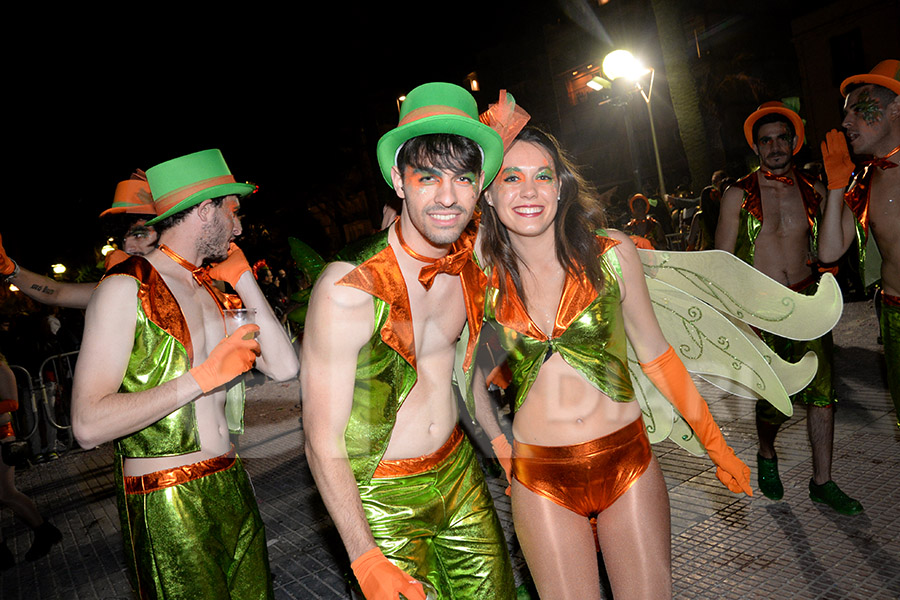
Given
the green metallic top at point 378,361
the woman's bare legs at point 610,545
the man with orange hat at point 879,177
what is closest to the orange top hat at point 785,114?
the man with orange hat at point 879,177

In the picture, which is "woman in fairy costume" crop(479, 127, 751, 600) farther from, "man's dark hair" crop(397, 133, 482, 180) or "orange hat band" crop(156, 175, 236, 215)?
"orange hat band" crop(156, 175, 236, 215)

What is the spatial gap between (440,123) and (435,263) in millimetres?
497

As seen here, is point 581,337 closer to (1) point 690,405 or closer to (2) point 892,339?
(1) point 690,405

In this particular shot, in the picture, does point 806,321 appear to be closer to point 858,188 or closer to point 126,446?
point 858,188

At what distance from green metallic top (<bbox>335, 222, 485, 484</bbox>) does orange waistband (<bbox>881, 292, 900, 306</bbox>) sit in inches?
115

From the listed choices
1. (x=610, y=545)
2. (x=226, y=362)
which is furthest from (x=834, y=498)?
(x=226, y=362)

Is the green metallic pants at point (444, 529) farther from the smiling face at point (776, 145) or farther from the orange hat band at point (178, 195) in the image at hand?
the smiling face at point (776, 145)

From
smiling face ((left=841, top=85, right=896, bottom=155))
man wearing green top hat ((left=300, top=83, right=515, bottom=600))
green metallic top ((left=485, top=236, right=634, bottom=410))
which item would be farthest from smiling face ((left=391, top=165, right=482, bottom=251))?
smiling face ((left=841, top=85, right=896, bottom=155))

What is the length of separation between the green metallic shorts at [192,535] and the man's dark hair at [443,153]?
1.53m

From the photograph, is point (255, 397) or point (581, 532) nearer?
point (581, 532)

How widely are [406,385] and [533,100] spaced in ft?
109

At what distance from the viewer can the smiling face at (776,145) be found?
13.7 ft

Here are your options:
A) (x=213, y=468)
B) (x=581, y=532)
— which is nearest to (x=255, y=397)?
(x=213, y=468)

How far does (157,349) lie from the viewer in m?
2.47
